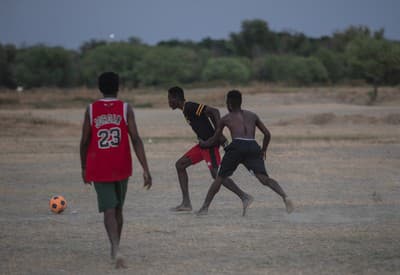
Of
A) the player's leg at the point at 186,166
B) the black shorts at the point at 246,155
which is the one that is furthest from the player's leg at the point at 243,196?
the black shorts at the point at 246,155

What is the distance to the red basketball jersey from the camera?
872 centimetres

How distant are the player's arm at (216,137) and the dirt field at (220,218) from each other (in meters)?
0.97

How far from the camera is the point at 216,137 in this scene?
477 inches

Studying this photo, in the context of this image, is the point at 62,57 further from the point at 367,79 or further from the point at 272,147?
the point at 272,147

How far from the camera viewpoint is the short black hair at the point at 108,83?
8.82 meters

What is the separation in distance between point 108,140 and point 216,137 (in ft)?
11.6

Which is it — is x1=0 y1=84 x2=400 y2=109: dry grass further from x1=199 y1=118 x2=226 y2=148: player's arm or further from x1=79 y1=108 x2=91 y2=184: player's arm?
x1=79 y1=108 x2=91 y2=184: player's arm

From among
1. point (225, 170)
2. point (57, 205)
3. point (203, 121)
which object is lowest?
point (57, 205)

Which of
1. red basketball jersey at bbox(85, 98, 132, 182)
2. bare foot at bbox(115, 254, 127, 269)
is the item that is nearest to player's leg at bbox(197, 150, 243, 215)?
red basketball jersey at bbox(85, 98, 132, 182)

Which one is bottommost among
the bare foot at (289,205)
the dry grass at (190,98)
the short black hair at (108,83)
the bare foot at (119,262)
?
the dry grass at (190,98)

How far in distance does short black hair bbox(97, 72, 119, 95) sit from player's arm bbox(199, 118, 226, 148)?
3.22 meters

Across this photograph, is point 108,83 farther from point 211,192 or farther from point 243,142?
point 211,192

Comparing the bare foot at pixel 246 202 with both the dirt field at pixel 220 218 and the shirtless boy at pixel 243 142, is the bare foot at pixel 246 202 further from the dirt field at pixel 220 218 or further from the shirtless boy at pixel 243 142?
the shirtless boy at pixel 243 142

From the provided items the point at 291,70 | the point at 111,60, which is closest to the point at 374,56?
the point at 291,70
